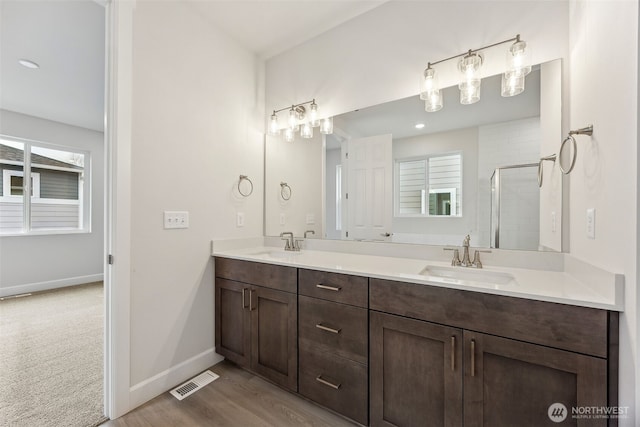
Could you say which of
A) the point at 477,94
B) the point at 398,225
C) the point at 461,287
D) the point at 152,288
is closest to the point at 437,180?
the point at 398,225

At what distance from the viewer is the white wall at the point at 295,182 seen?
2350 millimetres

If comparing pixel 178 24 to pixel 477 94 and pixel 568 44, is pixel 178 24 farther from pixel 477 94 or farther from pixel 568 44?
pixel 568 44

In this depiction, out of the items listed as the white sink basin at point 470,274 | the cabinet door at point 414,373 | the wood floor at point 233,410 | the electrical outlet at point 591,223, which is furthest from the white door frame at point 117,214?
the electrical outlet at point 591,223

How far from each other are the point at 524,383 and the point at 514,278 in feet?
1.50

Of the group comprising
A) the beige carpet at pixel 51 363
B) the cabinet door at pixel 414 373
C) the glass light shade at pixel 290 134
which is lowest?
the beige carpet at pixel 51 363

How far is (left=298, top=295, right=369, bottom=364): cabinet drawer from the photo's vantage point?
139 cm

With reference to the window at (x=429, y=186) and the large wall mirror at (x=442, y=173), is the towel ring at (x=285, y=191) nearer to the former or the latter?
the large wall mirror at (x=442, y=173)

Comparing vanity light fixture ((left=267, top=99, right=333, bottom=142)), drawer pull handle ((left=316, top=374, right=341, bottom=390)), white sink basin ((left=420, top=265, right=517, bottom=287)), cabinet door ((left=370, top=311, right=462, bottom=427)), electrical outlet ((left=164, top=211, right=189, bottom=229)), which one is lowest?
drawer pull handle ((left=316, top=374, right=341, bottom=390))

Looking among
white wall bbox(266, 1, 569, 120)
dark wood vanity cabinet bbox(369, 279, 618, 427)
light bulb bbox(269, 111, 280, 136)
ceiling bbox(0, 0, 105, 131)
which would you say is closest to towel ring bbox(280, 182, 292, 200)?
light bulb bbox(269, 111, 280, 136)

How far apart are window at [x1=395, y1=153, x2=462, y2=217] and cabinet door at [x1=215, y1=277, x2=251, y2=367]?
1.27 meters

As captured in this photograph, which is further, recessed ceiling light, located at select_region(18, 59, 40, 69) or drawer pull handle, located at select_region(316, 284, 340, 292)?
recessed ceiling light, located at select_region(18, 59, 40, 69)

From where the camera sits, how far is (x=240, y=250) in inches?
89.8

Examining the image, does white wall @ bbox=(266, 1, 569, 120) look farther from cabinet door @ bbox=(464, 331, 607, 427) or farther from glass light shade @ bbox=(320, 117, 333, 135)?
cabinet door @ bbox=(464, 331, 607, 427)

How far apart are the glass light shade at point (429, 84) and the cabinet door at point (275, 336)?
4.97ft
